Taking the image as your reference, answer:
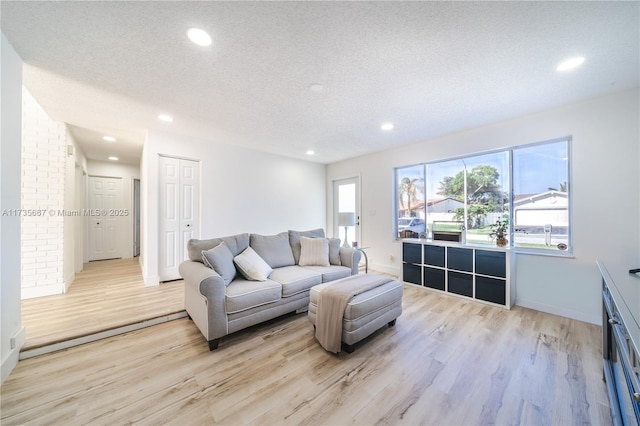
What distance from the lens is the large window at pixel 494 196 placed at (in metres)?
2.96

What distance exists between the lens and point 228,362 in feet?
6.32

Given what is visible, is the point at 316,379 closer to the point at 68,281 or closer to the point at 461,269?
the point at 461,269

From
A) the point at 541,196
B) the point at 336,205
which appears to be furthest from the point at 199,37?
the point at 336,205

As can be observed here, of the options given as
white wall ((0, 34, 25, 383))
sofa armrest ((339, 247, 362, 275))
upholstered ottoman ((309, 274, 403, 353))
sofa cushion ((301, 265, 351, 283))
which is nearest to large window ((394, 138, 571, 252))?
sofa armrest ((339, 247, 362, 275))

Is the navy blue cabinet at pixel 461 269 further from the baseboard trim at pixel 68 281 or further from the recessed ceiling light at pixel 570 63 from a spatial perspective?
the baseboard trim at pixel 68 281

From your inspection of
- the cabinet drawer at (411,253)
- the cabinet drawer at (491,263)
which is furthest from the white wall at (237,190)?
the cabinet drawer at (491,263)

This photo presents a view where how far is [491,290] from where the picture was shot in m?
3.06

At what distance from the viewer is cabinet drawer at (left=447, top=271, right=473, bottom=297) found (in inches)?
128

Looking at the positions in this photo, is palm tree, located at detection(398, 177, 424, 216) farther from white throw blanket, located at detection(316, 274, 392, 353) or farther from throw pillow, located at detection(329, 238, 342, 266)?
white throw blanket, located at detection(316, 274, 392, 353)

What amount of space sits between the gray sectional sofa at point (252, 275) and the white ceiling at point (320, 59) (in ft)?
5.60

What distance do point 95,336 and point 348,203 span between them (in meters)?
4.58

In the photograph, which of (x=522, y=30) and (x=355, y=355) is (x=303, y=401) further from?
(x=522, y=30)

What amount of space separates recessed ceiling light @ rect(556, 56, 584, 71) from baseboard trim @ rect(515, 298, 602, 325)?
260 cm

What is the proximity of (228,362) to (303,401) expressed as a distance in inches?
29.8
